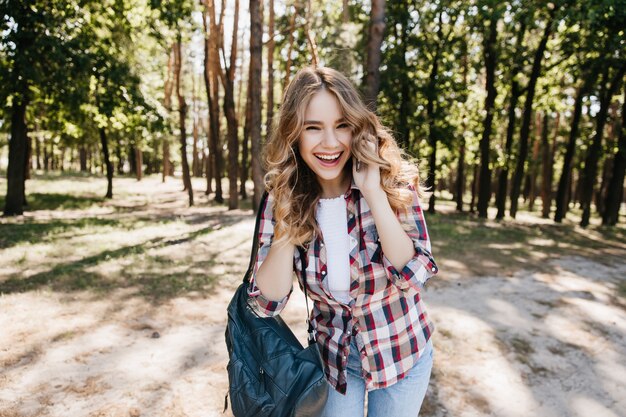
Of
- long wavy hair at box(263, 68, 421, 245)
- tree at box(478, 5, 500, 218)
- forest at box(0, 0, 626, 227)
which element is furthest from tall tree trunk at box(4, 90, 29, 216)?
tree at box(478, 5, 500, 218)

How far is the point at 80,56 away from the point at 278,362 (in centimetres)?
1195

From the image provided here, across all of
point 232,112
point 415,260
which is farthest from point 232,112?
point 415,260

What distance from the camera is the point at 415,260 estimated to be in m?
1.68

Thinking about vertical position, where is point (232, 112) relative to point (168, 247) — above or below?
above

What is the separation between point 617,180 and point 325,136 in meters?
18.0

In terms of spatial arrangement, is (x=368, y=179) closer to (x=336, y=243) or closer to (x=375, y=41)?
(x=336, y=243)

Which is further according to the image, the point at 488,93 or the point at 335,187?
the point at 488,93

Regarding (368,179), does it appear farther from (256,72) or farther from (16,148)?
(16,148)

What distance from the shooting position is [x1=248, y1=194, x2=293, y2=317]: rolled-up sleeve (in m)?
1.82

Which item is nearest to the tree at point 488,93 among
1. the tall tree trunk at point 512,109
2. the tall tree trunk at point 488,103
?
the tall tree trunk at point 488,103

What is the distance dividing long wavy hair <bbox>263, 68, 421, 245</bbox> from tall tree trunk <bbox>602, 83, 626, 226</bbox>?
16.8m

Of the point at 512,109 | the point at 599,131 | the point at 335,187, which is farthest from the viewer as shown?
the point at 512,109

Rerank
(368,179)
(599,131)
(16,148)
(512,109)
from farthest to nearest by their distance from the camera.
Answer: (512,109)
(599,131)
(16,148)
(368,179)

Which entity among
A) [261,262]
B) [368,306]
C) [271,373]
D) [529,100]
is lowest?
[271,373]
